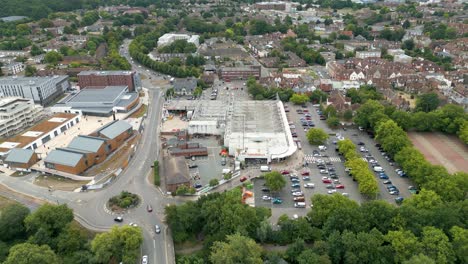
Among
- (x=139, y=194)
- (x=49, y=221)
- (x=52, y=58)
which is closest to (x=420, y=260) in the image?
(x=139, y=194)

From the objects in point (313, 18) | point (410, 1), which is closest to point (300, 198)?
point (313, 18)

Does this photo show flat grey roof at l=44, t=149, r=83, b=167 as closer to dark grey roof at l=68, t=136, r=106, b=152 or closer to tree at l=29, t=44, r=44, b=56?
dark grey roof at l=68, t=136, r=106, b=152

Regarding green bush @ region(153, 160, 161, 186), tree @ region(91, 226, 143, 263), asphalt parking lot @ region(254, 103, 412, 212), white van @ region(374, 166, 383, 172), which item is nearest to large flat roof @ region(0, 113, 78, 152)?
green bush @ region(153, 160, 161, 186)

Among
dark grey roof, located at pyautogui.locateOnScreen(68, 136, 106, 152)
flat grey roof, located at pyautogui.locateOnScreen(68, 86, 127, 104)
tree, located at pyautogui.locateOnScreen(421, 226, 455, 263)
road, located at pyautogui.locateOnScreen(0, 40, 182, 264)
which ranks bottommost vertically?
road, located at pyautogui.locateOnScreen(0, 40, 182, 264)

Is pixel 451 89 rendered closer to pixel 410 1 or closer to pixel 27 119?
pixel 27 119

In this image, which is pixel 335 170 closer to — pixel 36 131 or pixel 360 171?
pixel 360 171

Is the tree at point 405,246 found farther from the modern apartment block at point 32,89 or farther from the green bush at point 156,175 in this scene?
the modern apartment block at point 32,89

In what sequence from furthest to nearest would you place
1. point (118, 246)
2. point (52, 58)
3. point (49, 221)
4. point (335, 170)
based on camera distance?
1. point (52, 58)
2. point (335, 170)
3. point (49, 221)
4. point (118, 246)
